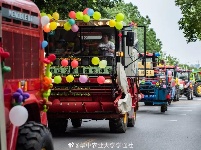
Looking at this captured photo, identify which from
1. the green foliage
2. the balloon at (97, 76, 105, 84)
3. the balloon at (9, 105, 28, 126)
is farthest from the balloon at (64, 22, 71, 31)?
the green foliage

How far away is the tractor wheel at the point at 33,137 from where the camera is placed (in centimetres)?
872

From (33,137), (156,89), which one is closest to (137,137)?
(33,137)

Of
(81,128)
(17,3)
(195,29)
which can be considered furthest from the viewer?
(195,29)

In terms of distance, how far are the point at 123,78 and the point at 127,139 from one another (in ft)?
5.37

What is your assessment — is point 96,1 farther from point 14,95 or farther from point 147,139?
point 14,95

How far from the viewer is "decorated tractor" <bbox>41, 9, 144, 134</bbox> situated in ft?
59.8

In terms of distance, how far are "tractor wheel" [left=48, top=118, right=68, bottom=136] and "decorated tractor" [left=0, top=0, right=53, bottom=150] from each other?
9.66 metres

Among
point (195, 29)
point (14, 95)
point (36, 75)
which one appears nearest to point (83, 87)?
point (36, 75)

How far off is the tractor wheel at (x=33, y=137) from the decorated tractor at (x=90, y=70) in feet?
28.6

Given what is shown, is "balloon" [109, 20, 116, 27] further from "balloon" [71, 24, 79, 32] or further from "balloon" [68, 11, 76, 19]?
"balloon" [68, 11, 76, 19]

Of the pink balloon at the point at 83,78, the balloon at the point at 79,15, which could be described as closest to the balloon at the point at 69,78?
the pink balloon at the point at 83,78

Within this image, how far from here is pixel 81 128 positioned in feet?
72.8

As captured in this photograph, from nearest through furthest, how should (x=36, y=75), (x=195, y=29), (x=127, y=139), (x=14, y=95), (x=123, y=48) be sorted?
1. (x=14, y=95)
2. (x=36, y=75)
3. (x=127, y=139)
4. (x=123, y=48)
5. (x=195, y=29)

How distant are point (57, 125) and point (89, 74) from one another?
2.28 m
